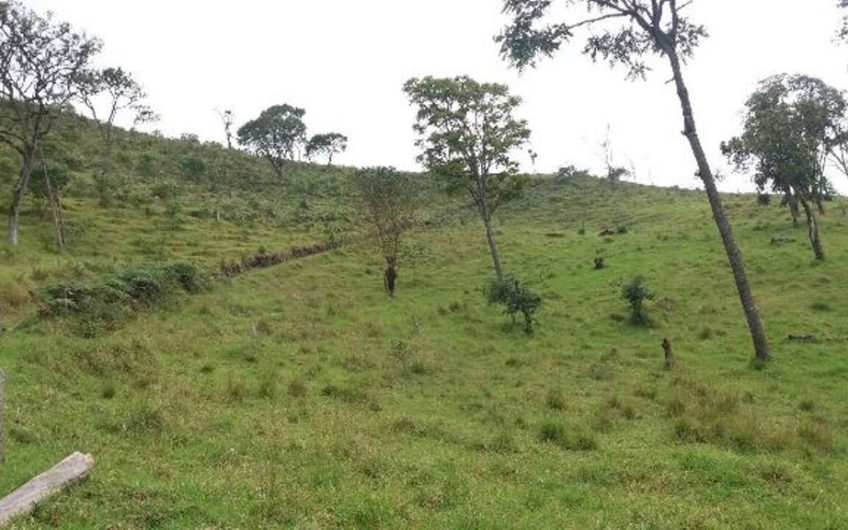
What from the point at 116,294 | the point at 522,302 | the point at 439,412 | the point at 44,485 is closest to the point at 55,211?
the point at 116,294

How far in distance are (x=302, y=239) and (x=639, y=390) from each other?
37.1 meters

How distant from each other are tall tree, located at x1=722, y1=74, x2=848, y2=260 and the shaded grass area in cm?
595

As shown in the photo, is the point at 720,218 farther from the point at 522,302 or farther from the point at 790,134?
the point at 790,134

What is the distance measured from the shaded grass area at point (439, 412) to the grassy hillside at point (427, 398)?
0.07 meters

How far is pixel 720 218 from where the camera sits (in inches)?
949

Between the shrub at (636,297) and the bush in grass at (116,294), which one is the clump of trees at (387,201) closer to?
the bush in grass at (116,294)

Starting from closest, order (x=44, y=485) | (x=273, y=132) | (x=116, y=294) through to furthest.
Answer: (x=44, y=485) < (x=116, y=294) < (x=273, y=132)

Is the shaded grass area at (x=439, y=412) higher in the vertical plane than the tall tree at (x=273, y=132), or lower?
lower

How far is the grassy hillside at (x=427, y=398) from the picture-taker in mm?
11008

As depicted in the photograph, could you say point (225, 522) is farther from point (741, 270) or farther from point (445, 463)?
point (741, 270)

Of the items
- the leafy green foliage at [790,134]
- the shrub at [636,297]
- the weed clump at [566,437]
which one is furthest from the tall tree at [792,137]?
the weed clump at [566,437]

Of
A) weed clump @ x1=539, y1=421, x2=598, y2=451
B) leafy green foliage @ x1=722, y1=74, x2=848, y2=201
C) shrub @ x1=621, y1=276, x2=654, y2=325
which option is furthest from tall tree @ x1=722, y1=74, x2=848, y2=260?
weed clump @ x1=539, y1=421, x2=598, y2=451

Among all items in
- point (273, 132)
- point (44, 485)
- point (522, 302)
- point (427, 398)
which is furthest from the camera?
point (273, 132)

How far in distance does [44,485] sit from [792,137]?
43072mm
